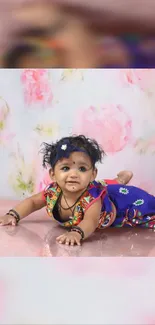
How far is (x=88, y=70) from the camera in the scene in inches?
88.6

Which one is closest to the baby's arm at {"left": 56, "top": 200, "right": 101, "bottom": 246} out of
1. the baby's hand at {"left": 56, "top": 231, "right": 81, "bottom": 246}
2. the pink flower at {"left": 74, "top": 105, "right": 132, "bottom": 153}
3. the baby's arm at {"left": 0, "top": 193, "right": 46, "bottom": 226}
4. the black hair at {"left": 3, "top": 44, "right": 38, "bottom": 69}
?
the baby's hand at {"left": 56, "top": 231, "right": 81, "bottom": 246}

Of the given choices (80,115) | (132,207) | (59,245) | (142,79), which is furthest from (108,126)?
(59,245)

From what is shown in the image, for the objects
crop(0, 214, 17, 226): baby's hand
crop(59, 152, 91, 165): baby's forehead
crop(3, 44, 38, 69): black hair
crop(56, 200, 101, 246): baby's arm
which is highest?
crop(3, 44, 38, 69): black hair

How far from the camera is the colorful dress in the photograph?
66.1 inches

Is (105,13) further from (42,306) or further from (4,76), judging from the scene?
(42,306)

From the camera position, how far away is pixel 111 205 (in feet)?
5.65

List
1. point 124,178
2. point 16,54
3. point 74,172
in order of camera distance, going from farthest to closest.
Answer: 1. point 16,54
2. point 124,178
3. point 74,172

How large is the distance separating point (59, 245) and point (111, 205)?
0.24 metres

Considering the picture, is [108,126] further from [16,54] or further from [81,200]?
[81,200]

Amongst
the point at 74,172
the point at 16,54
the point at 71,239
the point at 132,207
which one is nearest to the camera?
the point at 71,239

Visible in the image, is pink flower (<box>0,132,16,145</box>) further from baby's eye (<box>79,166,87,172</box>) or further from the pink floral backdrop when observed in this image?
baby's eye (<box>79,166,87,172</box>)

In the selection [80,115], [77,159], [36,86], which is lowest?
[77,159]

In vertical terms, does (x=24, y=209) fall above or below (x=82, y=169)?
below

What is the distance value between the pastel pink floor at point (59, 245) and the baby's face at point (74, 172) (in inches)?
6.2
